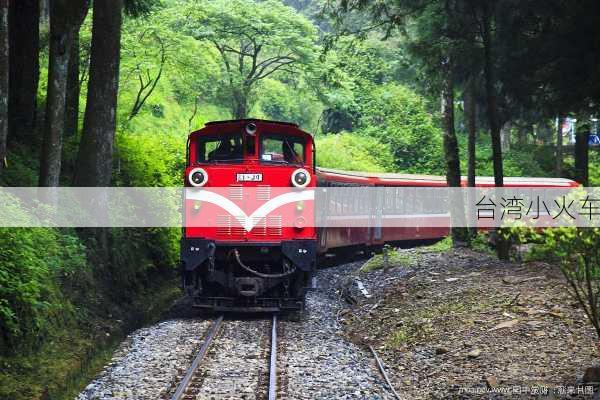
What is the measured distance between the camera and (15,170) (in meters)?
12.9

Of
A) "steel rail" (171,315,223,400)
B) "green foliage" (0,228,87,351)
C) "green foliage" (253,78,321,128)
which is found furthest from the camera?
"green foliage" (253,78,321,128)

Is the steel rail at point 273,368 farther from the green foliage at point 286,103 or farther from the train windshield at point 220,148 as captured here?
the green foliage at point 286,103

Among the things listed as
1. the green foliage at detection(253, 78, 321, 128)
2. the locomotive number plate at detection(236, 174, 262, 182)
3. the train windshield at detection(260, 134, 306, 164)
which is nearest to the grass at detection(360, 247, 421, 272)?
the train windshield at detection(260, 134, 306, 164)

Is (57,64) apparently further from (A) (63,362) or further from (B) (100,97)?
(A) (63,362)

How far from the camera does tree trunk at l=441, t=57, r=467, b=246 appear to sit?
59.4ft

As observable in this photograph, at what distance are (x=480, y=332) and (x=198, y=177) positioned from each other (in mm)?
5055

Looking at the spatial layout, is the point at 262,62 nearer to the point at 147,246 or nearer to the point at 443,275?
the point at 147,246

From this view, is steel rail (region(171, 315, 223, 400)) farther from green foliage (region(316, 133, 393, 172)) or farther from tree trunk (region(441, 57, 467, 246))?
green foliage (region(316, 133, 393, 172))

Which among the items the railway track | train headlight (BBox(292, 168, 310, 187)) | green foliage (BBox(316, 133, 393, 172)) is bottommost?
the railway track

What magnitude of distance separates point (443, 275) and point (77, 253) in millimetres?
7018

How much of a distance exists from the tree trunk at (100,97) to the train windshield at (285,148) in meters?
2.88

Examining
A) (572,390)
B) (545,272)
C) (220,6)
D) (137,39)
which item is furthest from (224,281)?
(220,6)

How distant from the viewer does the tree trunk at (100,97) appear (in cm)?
1293

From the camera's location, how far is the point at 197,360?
9.09 m
